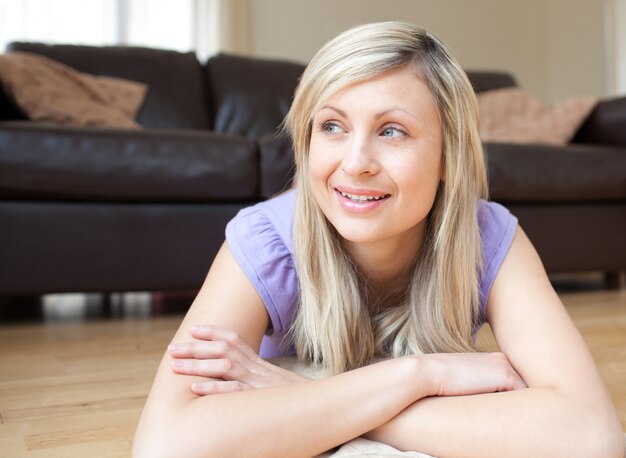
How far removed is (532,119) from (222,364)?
243 centimetres

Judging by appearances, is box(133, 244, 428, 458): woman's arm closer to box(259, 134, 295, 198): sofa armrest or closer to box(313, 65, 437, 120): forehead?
box(313, 65, 437, 120): forehead

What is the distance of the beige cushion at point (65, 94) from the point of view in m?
2.39

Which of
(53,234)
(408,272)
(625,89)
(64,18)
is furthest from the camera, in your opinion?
(625,89)

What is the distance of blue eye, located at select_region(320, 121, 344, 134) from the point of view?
981 millimetres

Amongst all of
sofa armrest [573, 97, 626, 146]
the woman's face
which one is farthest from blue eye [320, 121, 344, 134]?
sofa armrest [573, 97, 626, 146]

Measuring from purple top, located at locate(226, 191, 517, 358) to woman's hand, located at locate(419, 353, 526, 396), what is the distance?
0.15 meters

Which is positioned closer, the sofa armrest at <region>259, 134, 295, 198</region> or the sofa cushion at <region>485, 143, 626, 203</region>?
the sofa armrest at <region>259, 134, 295, 198</region>

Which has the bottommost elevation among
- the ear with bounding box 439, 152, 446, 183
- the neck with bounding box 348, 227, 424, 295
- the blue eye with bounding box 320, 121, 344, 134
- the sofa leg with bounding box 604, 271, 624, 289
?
the sofa leg with bounding box 604, 271, 624, 289

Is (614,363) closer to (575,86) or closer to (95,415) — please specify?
(95,415)

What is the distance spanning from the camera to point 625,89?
4691 millimetres

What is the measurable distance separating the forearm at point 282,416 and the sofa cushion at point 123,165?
1.24 m

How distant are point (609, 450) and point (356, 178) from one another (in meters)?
0.44

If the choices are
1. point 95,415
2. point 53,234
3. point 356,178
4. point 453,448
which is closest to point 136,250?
point 53,234

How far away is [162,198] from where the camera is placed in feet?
6.74
